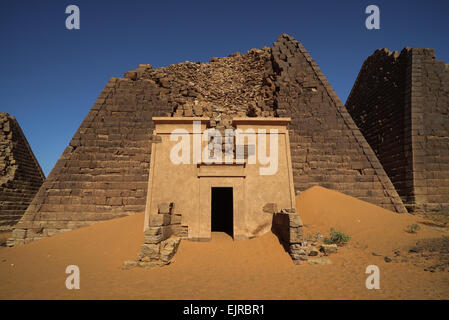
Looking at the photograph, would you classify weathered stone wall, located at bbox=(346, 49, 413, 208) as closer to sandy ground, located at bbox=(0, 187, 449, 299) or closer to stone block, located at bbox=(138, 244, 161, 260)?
sandy ground, located at bbox=(0, 187, 449, 299)

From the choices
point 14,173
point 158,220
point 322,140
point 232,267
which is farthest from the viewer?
point 14,173

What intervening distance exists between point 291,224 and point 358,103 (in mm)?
16841

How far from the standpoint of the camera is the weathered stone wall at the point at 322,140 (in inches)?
488

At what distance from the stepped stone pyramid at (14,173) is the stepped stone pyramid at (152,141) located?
1009 cm

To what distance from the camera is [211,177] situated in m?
9.24

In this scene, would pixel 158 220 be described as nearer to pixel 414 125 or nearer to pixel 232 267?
pixel 232 267

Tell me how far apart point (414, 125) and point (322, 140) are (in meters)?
4.96

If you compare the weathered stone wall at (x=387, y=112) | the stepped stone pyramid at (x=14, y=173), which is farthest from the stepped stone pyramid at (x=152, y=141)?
the stepped stone pyramid at (x=14, y=173)

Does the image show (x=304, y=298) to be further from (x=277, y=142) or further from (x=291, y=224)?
(x=277, y=142)

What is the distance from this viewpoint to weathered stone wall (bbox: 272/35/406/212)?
40.7 ft

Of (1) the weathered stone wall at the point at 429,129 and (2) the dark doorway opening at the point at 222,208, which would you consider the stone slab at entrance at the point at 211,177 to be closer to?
(2) the dark doorway opening at the point at 222,208

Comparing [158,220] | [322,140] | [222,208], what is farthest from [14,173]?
[322,140]
